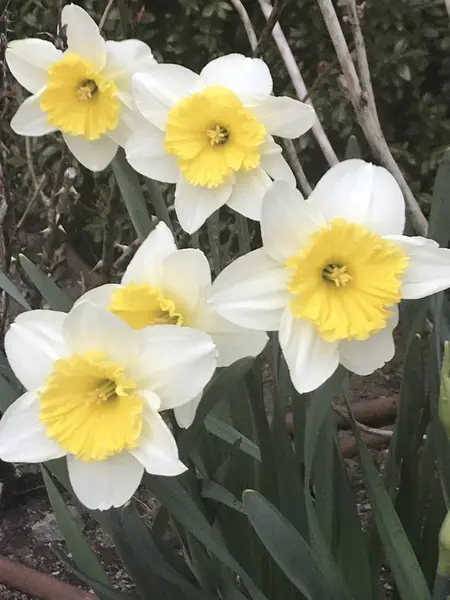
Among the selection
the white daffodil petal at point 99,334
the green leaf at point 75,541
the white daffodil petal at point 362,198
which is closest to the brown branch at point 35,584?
the green leaf at point 75,541

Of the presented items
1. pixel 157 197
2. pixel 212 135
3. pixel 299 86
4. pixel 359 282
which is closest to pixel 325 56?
pixel 299 86

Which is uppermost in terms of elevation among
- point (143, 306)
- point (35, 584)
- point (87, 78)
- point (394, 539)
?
point (87, 78)

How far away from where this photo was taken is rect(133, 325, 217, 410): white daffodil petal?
429 mm

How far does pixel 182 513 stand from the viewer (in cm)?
57

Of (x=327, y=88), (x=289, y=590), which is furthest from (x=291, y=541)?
(x=327, y=88)

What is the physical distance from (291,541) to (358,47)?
23.2 inches

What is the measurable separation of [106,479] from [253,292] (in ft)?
0.55

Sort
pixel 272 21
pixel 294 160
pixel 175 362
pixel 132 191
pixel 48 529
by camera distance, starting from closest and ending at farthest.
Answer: pixel 175 362, pixel 132 191, pixel 272 21, pixel 294 160, pixel 48 529

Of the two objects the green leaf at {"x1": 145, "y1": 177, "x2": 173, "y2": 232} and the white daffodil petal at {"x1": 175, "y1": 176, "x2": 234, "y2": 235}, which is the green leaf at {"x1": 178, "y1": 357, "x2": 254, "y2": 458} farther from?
the green leaf at {"x1": 145, "y1": 177, "x2": 173, "y2": 232}

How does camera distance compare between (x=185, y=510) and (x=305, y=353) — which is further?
(x=185, y=510)

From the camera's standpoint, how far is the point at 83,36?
577 millimetres

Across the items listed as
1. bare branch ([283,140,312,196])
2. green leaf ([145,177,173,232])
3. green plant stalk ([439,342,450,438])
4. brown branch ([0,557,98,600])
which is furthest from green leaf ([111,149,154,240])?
brown branch ([0,557,98,600])

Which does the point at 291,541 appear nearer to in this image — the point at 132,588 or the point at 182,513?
the point at 182,513

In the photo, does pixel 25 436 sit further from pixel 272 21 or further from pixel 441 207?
pixel 272 21
